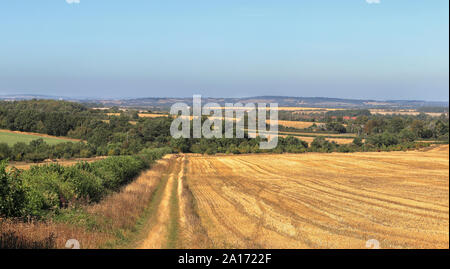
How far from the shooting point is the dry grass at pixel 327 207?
12.1 meters

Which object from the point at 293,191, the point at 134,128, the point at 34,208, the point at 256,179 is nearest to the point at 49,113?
the point at 134,128

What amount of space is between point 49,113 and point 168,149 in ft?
121

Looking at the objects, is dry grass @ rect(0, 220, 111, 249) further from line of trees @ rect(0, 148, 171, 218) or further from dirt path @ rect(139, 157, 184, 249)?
dirt path @ rect(139, 157, 184, 249)

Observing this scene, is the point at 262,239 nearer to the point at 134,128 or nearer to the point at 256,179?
the point at 256,179

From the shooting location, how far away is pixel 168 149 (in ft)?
215

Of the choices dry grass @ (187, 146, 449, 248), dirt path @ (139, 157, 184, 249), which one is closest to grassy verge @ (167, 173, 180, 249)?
dirt path @ (139, 157, 184, 249)

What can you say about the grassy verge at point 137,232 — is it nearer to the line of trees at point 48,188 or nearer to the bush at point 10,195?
the line of trees at point 48,188
